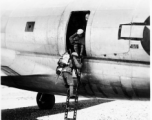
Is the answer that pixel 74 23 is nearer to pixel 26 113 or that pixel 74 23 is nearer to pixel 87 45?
pixel 87 45

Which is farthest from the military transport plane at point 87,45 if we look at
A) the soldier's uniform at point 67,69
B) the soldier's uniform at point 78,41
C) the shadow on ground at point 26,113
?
the shadow on ground at point 26,113

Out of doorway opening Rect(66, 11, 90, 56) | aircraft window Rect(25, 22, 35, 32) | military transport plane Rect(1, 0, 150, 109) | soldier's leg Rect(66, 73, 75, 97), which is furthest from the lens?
aircraft window Rect(25, 22, 35, 32)

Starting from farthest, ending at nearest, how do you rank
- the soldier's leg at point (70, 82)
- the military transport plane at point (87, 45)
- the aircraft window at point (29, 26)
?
the aircraft window at point (29, 26) → the soldier's leg at point (70, 82) → the military transport plane at point (87, 45)

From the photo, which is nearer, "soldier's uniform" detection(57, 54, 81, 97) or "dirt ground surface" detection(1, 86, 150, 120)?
"soldier's uniform" detection(57, 54, 81, 97)

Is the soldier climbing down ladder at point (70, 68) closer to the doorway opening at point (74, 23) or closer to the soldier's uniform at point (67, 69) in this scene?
the soldier's uniform at point (67, 69)

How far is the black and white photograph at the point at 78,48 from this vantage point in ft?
29.0

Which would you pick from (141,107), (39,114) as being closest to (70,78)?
(39,114)

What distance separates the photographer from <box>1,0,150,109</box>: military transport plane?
8797mm

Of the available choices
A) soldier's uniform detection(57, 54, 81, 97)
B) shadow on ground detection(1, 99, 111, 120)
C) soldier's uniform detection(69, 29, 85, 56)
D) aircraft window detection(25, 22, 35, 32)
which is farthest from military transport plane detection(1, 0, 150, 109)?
shadow on ground detection(1, 99, 111, 120)

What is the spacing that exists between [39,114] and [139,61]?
25.0ft

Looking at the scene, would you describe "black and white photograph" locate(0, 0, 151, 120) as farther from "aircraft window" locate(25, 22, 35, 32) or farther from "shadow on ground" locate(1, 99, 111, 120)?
"shadow on ground" locate(1, 99, 111, 120)

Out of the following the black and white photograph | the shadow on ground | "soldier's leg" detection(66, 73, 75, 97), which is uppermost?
the black and white photograph

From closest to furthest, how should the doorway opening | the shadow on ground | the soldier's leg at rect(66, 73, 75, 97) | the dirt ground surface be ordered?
the soldier's leg at rect(66, 73, 75, 97)
the doorway opening
the dirt ground surface
the shadow on ground

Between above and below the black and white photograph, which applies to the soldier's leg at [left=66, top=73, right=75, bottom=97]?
below
